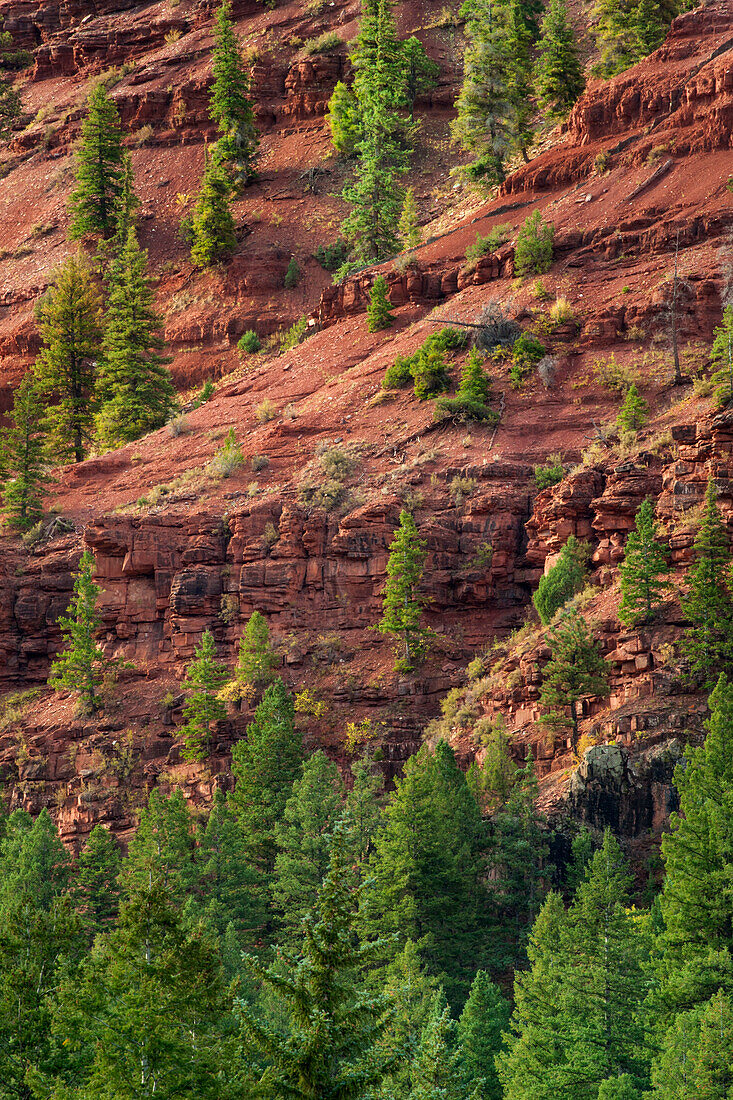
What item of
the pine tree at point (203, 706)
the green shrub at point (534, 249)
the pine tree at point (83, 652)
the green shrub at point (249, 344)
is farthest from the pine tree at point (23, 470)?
the green shrub at point (534, 249)

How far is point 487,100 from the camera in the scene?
75.5m

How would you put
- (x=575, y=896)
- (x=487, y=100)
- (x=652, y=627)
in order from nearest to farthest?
1. (x=575, y=896)
2. (x=652, y=627)
3. (x=487, y=100)

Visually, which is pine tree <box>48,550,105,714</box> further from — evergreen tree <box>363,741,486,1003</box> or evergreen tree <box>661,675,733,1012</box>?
evergreen tree <box>661,675,733,1012</box>

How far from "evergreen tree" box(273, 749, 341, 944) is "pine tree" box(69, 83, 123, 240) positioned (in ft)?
173

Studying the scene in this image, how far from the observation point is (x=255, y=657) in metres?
53.0

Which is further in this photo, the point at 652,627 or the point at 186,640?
the point at 186,640

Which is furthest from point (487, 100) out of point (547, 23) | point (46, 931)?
point (46, 931)

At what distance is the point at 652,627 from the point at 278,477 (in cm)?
1862

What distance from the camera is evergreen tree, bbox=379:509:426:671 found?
5175cm

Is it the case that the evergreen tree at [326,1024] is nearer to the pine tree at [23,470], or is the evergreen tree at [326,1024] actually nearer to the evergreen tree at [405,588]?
the evergreen tree at [405,588]

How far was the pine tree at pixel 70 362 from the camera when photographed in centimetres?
7150

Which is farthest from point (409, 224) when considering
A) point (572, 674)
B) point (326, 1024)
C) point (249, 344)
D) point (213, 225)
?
point (326, 1024)

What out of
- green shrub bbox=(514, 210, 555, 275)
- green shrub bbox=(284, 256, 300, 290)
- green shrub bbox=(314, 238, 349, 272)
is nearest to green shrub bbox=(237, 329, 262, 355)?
green shrub bbox=(284, 256, 300, 290)

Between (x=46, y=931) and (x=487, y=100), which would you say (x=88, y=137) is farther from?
(x=46, y=931)
